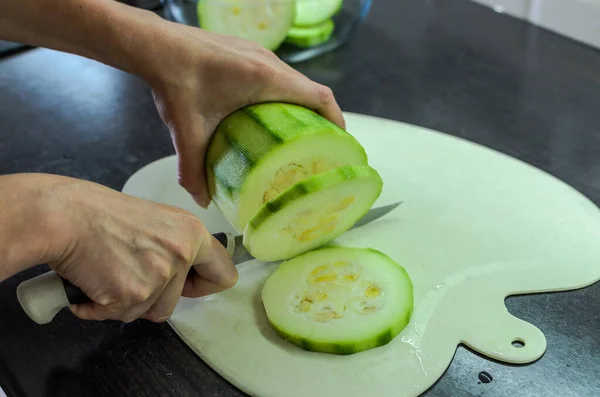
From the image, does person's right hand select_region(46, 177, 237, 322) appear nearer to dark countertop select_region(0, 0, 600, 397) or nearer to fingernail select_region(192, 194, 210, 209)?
dark countertop select_region(0, 0, 600, 397)

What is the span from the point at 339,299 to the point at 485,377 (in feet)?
0.79

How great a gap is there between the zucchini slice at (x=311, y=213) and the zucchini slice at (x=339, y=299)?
0.10 feet

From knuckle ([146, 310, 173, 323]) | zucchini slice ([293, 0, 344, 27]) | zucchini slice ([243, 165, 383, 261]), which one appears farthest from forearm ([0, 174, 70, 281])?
zucchini slice ([293, 0, 344, 27])

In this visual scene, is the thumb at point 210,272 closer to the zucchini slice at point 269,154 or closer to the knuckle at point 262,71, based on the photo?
the zucchini slice at point 269,154

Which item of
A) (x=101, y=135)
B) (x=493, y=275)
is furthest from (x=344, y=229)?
(x=101, y=135)

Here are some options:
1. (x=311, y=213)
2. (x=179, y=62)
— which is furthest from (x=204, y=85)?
(x=311, y=213)

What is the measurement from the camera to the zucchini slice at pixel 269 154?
116 cm

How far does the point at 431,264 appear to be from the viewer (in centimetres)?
126

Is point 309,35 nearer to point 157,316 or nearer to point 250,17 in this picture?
point 250,17

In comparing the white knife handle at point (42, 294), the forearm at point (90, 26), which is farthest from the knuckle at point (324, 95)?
the white knife handle at point (42, 294)

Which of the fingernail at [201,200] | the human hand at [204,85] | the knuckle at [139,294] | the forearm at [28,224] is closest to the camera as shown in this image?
the forearm at [28,224]

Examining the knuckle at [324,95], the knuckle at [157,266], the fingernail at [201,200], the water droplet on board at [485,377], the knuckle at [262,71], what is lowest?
the fingernail at [201,200]

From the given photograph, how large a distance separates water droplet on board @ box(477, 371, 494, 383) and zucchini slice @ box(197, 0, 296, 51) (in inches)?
41.8

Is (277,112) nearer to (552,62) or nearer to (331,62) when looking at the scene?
(331,62)
